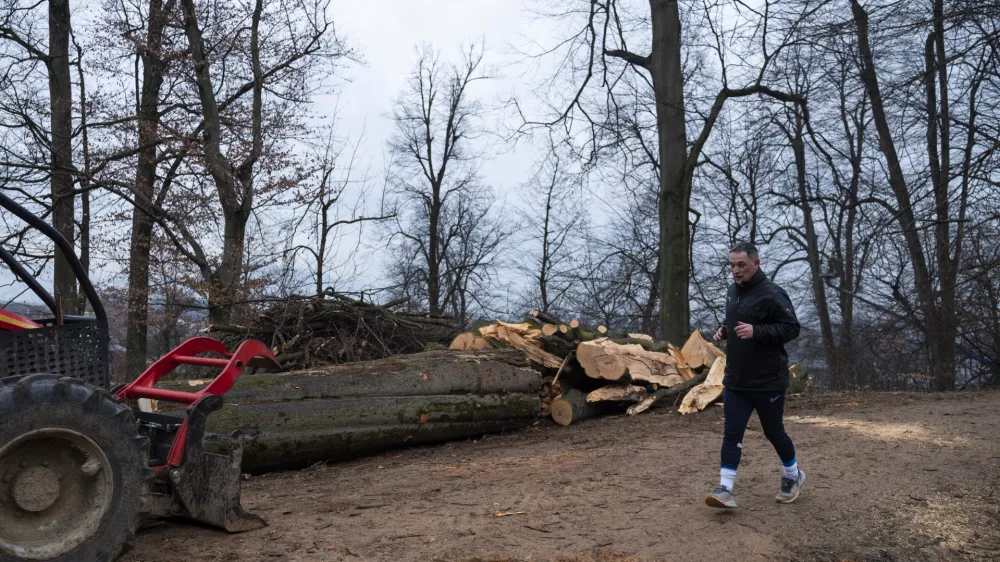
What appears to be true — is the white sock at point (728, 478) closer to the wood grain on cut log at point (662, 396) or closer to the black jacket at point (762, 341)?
the black jacket at point (762, 341)

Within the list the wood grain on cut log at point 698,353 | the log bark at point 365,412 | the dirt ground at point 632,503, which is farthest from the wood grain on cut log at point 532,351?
the wood grain on cut log at point 698,353

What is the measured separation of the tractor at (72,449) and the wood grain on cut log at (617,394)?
Result: 6.46 metres

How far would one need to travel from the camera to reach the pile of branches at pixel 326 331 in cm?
991

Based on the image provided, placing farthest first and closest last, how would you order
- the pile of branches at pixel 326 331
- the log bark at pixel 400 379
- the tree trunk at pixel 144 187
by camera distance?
the tree trunk at pixel 144 187
the pile of branches at pixel 326 331
the log bark at pixel 400 379

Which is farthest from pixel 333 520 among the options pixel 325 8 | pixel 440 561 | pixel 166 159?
pixel 325 8

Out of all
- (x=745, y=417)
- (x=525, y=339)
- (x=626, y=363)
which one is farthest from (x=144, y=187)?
(x=745, y=417)

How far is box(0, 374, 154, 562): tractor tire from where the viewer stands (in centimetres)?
350

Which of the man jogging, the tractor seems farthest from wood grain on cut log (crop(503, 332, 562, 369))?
the tractor

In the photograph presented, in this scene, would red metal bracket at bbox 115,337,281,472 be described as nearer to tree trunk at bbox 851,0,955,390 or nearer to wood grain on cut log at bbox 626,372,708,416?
wood grain on cut log at bbox 626,372,708,416

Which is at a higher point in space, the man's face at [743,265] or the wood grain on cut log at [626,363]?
the man's face at [743,265]

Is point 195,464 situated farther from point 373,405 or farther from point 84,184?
point 84,184

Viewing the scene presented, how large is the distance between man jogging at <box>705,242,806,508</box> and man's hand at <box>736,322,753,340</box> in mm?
17

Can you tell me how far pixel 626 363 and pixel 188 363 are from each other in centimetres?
650

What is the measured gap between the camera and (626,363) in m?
10.2
